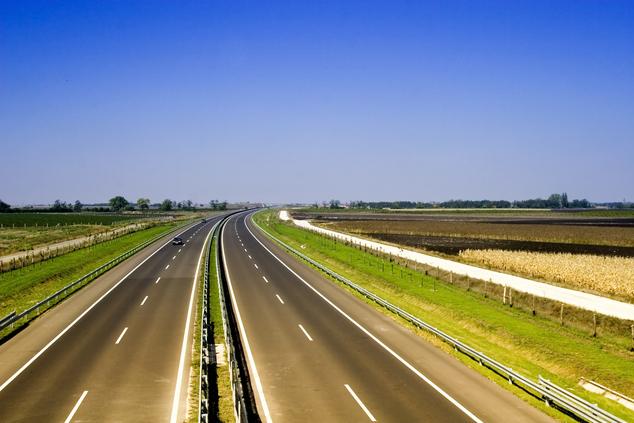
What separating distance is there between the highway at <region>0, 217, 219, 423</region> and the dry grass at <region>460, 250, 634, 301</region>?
31793 mm

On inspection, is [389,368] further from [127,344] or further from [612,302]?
[612,302]

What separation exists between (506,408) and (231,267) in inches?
1511

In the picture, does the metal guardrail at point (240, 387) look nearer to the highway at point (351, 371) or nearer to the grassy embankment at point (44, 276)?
the highway at point (351, 371)

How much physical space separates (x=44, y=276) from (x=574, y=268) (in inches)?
1947

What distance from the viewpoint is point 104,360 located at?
21344 mm

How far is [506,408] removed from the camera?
17094mm

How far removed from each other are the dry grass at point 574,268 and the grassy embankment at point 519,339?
31.8 ft

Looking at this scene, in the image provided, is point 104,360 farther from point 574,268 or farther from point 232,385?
point 574,268

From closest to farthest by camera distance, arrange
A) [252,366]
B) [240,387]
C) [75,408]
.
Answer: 1. [75,408]
2. [240,387]
3. [252,366]

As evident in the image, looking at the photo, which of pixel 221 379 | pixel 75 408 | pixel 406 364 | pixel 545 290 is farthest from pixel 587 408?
pixel 545 290

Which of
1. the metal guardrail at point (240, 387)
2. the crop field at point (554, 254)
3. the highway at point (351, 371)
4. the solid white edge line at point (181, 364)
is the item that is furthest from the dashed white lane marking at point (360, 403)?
the crop field at point (554, 254)

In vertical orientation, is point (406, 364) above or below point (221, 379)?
below

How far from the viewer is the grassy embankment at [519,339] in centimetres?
2148

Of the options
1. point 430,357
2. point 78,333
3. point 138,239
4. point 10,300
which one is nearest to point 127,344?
point 78,333
